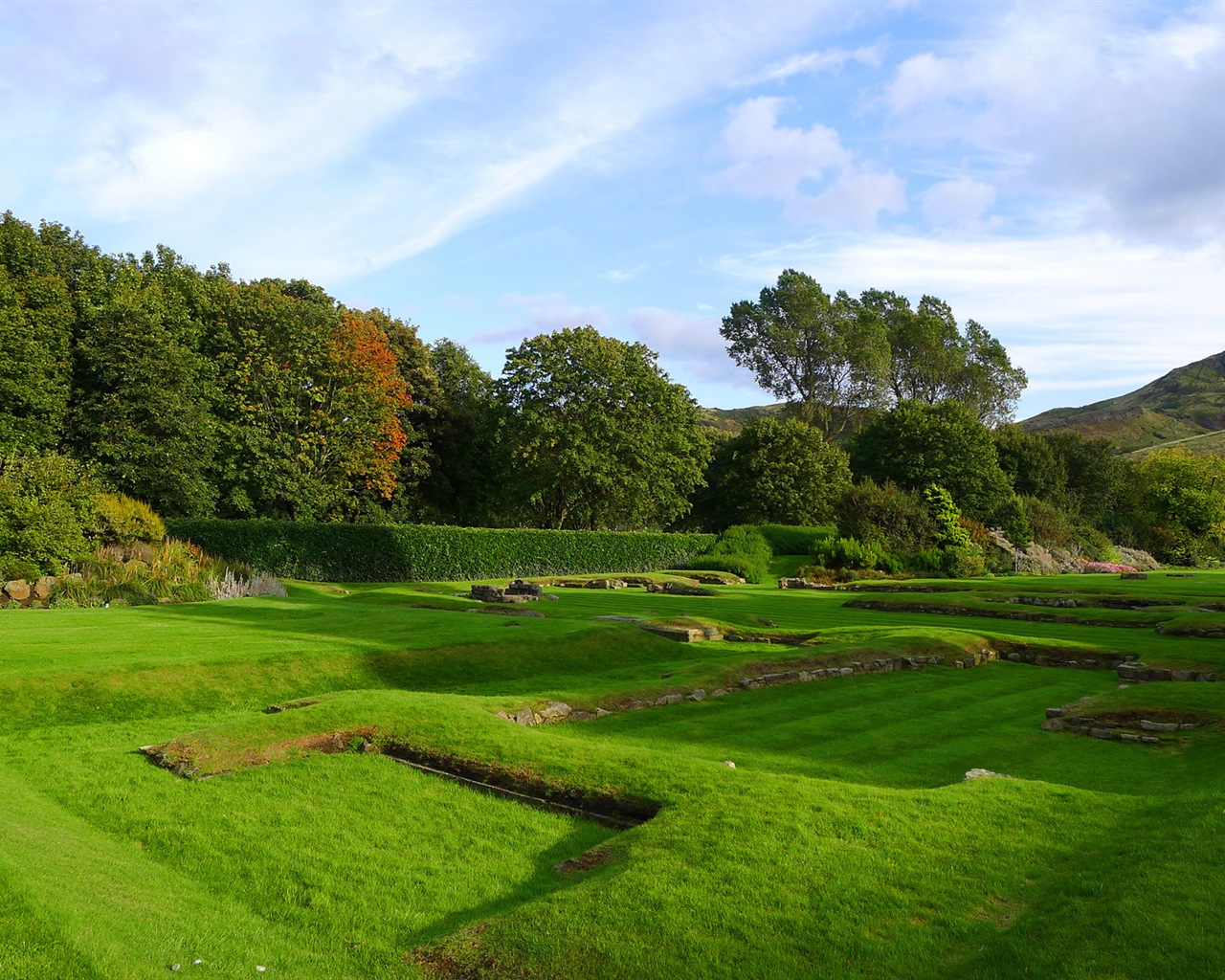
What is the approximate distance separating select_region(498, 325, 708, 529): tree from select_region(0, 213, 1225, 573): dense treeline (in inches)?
5.7

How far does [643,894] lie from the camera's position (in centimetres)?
584

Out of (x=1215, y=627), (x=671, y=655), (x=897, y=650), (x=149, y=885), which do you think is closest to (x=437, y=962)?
(x=149, y=885)

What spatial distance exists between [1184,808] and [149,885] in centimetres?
839

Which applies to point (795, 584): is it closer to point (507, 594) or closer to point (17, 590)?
point (507, 594)

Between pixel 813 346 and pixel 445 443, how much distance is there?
122 feet

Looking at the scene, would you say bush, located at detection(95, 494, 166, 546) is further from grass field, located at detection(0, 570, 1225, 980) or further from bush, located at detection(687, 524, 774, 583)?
bush, located at detection(687, 524, 774, 583)

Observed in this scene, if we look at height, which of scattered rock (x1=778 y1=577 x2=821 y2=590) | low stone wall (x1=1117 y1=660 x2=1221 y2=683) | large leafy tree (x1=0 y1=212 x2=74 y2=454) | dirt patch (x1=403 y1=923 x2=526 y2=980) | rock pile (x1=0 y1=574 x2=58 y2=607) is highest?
large leafy tree (x1=0 y1=212 x2=74 y2=454)

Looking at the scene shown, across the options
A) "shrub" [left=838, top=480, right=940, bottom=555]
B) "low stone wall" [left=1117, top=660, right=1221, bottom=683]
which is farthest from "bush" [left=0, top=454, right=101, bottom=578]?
"shrub" [left=838, top=480, right=940, bottom=555]

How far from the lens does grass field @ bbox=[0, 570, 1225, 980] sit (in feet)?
17.0

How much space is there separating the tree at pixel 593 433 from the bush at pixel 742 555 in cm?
390

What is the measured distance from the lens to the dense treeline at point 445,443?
Result: 36719 mm

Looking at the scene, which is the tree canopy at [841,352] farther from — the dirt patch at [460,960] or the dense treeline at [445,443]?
the dirt patch at [460,960]

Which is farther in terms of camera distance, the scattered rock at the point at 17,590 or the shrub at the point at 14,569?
the shrub at the point at 14,569

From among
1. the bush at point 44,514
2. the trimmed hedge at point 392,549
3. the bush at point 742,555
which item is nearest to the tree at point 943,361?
the bush at point 742,555
